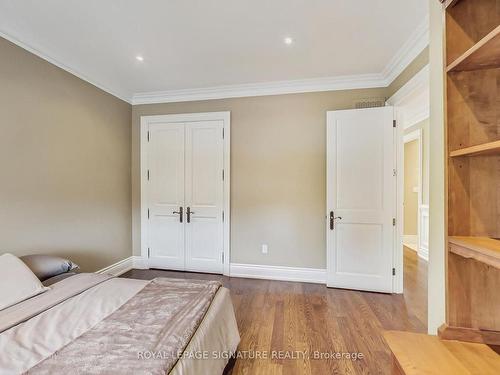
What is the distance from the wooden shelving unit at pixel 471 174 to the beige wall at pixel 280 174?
7.40 ft

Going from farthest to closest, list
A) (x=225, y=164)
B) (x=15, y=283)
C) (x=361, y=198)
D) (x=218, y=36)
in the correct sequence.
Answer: (x=225, y=164) < (x=361, y=198) < (x=218, y=36) < (x=15, y=283)

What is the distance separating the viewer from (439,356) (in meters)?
0.81

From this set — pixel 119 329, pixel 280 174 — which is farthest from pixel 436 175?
pixel 280 174

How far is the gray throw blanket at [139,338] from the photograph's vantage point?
96 cm

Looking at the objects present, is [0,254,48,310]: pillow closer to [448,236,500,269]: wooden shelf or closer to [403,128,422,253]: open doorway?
[448,236,500,269]: wooden shelf

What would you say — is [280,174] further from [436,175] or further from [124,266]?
[124,266]

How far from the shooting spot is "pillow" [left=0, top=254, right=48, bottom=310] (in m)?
1.46

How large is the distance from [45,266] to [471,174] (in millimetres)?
2782

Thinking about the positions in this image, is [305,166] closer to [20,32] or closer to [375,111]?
[375,111]

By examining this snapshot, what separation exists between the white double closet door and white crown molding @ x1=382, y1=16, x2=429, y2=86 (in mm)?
2167

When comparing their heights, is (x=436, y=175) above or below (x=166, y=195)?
above

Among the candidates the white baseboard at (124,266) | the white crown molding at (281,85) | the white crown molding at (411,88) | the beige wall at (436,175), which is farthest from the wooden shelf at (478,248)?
the white baseboard at (124,266)

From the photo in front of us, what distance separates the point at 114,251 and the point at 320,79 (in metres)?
3.58

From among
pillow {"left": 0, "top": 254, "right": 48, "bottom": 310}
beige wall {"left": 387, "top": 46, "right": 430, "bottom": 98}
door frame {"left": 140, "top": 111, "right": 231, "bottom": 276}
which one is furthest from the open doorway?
pillow {"left": 0, "top": 254, "right": 48, "bottom": 310}
